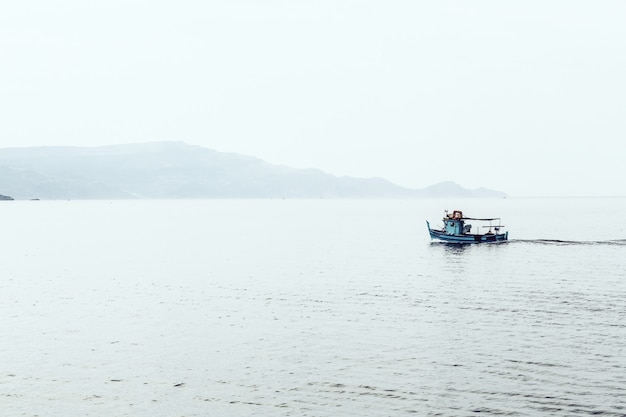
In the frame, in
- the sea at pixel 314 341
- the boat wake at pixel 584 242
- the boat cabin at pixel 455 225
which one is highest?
the boat cabin at pixel 455 225

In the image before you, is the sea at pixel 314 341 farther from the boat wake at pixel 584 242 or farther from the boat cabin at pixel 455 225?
the boat wake at pixel 584 242

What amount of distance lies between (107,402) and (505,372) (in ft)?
70.4

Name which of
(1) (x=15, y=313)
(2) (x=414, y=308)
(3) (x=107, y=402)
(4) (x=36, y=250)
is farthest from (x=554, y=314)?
(4) (x=36, y=250)

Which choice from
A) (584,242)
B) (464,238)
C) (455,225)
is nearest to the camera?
(464,238)

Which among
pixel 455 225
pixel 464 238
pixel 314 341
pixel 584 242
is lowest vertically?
pixel 314 341

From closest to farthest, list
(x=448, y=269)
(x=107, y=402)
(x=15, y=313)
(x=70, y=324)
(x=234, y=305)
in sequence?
(x=107, y=402), (x=70, y=324), (x=15, y=313), (x=234, y=305), (x=448, y=269)

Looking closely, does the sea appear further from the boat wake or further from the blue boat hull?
the boat wake

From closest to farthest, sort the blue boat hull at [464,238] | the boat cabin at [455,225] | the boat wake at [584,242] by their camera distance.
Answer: the blue boat hull at [464,238]
the boat cabin at [455,225]
the boat wake at [584,242]

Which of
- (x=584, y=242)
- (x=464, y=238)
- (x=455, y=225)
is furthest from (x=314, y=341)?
(x=584, y=242)

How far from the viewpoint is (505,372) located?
3756 cm

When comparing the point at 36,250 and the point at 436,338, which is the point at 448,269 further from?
the point at 36,250

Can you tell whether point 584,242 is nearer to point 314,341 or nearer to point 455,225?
point 455,225

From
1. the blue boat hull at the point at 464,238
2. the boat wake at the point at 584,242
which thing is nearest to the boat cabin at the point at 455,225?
the blue boat hull at the point at 464,238

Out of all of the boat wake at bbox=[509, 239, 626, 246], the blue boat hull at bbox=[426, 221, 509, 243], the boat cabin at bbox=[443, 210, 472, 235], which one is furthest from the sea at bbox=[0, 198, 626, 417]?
the boat wake at bbox=[509, 239, 626, 246]
